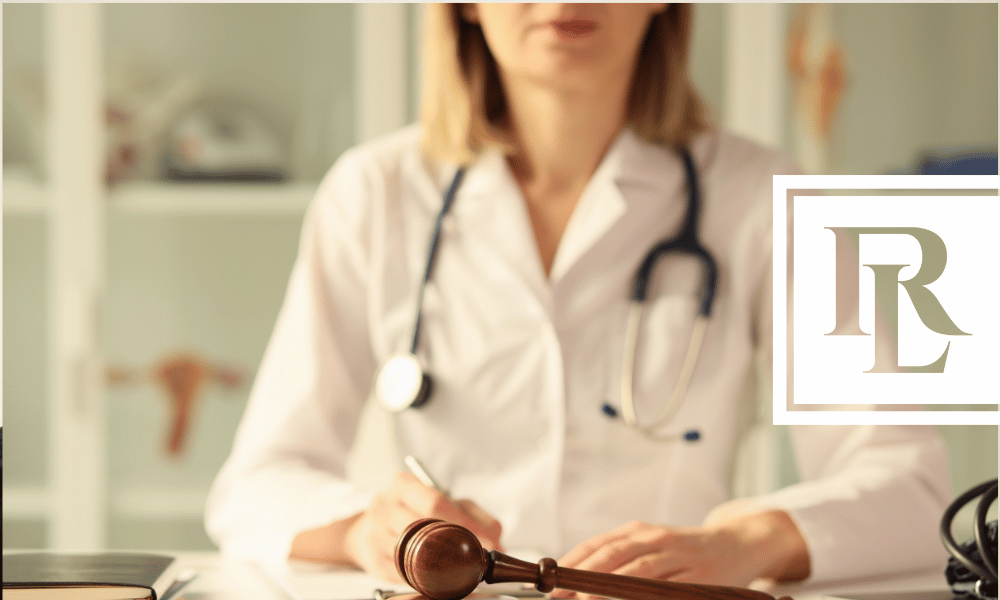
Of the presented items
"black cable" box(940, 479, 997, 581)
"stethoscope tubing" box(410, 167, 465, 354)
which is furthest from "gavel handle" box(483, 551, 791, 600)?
"stethoscope tubing" box(410, 167, 465, 354)

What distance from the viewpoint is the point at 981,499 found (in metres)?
0.39

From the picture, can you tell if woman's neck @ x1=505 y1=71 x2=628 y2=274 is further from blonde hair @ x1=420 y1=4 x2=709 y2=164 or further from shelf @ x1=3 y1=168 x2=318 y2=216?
shelf @ x1=3 y1=168 x2=318 y2=216

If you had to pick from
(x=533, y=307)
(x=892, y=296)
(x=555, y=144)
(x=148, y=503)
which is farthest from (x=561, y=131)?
(x=148, y=503)

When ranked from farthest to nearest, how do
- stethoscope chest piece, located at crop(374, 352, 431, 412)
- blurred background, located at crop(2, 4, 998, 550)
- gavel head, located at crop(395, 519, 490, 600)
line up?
blurred background, located at crop(2, 4, 998, 550) < stethoscope chest piece, located at crop(374, 352, 431, 412) < gavel head, located at crop(395, 519, 490, 600)

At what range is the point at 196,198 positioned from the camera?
4.70 feet

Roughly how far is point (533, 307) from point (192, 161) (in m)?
0.99

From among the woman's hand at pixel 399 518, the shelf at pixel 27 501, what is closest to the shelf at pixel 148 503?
the shelf at pixel 27 501

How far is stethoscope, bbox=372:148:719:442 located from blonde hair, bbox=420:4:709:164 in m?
0.07

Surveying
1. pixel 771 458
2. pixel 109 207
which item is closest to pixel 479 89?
pixel 771 458

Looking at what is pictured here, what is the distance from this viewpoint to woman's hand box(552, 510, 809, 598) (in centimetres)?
40

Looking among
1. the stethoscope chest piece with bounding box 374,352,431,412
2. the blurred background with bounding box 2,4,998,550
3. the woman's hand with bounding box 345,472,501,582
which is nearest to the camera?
the woman's hand with bounding box 345,472,501,582

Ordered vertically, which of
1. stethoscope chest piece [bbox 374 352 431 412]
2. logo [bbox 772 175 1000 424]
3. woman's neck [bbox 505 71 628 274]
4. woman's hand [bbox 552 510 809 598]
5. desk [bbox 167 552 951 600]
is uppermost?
woman's neck [bbox 505 71 628 274]

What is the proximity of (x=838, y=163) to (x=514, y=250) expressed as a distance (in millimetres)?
871

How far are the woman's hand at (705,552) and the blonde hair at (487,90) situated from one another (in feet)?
1.14
